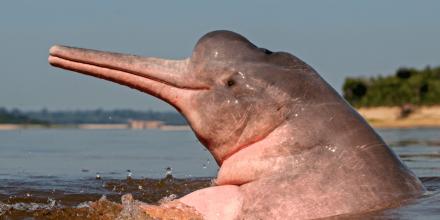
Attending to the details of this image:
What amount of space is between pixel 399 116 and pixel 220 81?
69.8 meters

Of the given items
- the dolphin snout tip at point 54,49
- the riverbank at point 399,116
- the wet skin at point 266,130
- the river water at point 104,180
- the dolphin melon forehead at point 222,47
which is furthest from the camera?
the riverbank at point 399,116

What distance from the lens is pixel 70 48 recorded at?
25.2 feet

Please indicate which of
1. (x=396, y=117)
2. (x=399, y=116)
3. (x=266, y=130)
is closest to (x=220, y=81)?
(x=266, y=130)

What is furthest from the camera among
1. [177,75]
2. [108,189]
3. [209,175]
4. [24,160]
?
[24,160]

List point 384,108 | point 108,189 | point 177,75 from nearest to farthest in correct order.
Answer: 1. point 177,75
2. point 108,189
3. point 384,108

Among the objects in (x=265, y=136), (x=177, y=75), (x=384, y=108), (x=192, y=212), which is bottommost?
(x=192, y=212)

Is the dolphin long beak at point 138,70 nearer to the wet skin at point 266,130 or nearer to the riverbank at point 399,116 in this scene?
the wet skin at point 266,130

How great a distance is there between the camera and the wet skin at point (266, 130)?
7055 mm

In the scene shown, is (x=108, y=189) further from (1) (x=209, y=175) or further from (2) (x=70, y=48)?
(2) (x=70, y=48)

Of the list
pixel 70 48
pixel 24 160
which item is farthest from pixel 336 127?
pixel 24 160

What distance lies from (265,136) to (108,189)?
455cm

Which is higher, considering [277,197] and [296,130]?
[296,130]

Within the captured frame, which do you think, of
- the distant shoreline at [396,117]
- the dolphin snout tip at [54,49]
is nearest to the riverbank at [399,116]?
the distant shoreline at [396,117]

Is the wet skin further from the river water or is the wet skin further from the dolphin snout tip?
the river water
